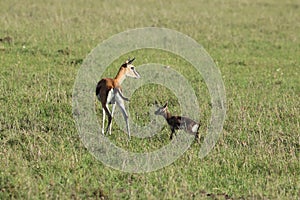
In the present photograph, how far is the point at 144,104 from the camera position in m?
10.1

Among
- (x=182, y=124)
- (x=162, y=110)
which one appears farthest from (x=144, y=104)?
(x=182, y=124)

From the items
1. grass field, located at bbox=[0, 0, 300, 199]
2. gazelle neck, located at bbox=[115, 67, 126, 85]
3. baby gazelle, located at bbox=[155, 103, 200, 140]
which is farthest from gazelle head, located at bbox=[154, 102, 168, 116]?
gazelle neck, located at bbox=[115, 67, 126, 85]

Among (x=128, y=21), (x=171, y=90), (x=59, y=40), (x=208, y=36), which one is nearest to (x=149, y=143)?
(x=171, y=90)

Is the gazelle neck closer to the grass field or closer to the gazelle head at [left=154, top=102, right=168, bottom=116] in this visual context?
the gazelle head at [left=154, top=102, right=168, bottom=116]

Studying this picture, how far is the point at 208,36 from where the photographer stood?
57.2ft

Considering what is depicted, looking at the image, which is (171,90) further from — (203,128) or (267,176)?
(267,176)

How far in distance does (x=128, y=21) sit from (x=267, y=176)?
12584 mm

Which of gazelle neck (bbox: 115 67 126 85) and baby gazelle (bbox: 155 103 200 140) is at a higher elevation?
gazelle neck (bbox: 115 67 126 85)

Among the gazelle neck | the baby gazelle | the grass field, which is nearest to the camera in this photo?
the grass field

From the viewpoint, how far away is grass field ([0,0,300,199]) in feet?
21.4

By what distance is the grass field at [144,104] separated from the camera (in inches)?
257

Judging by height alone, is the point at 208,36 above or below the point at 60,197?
above

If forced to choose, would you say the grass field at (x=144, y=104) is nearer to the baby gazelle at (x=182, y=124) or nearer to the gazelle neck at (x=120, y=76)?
the baby gazelle at (x=182, y=124)

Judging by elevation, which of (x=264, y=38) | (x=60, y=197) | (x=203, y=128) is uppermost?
(x=264, y=38)
